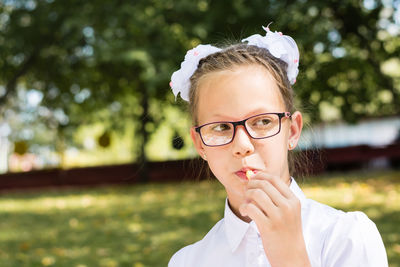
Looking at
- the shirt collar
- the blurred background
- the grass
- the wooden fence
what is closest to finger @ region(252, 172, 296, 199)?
the shirt collar

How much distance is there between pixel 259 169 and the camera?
52.6 inches

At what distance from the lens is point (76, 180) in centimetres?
1777

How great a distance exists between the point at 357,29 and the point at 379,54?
0.94 metres

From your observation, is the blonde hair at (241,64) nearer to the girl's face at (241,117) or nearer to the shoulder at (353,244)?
the girl's face at (241,117)

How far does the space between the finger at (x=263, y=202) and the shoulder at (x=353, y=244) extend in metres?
0.31

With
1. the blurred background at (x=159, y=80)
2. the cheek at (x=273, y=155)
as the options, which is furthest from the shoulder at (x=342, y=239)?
the blurred background at (x=159, y=80)

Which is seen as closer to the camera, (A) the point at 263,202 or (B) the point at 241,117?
(A) the point at 263,202

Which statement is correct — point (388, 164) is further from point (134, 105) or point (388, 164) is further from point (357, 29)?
point (357, 29)

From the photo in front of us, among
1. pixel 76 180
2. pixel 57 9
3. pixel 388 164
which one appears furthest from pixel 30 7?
pixel 388 164

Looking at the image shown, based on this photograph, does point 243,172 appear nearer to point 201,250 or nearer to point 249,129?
point 249,129

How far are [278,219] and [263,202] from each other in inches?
2.0

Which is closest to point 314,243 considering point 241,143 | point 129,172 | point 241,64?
point 241,143

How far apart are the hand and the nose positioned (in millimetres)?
207

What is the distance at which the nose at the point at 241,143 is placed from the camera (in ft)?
4.30
